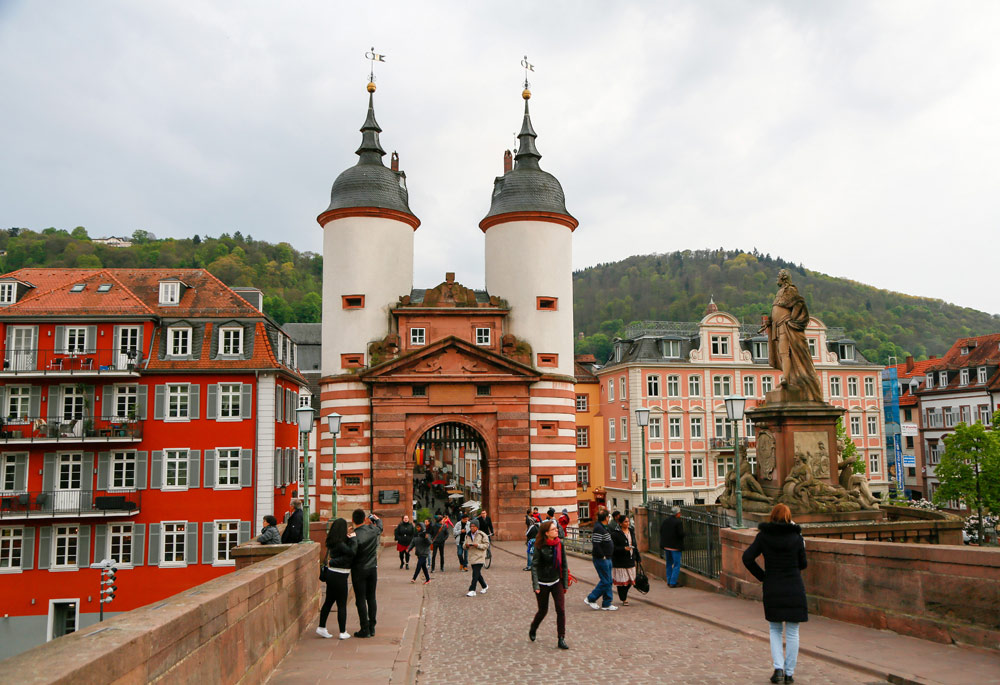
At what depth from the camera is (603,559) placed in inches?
577

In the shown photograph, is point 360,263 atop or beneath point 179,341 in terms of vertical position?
atop

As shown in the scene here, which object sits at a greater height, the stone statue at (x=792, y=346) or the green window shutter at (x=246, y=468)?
the stone statue at (x=792, y=346)

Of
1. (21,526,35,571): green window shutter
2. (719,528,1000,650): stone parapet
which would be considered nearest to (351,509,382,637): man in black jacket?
(719,528,1000,650): stone parapet

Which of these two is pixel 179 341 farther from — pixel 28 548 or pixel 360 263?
pixel 28 548

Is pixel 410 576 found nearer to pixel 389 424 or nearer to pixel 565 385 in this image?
pixel 389 424

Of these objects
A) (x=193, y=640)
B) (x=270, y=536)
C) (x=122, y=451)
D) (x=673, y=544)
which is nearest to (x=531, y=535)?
(x=673, y=544)

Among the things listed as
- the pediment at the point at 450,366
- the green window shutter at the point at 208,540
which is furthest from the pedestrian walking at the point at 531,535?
the green window shutter at the point at 208,540

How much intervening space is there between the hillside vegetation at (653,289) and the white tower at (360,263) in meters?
48.9

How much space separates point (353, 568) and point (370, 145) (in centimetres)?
3212

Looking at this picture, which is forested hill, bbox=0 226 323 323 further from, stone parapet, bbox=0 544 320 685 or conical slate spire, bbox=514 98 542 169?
stone parapet, bbox=0 544 320 685

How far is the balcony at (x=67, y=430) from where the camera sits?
114 feet

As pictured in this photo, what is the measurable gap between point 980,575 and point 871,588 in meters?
2.04

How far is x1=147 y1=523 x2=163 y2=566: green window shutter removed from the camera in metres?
34.8

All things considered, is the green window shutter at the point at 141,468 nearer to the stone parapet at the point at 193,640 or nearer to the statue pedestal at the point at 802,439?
the stone parapet at the point at 193,640
